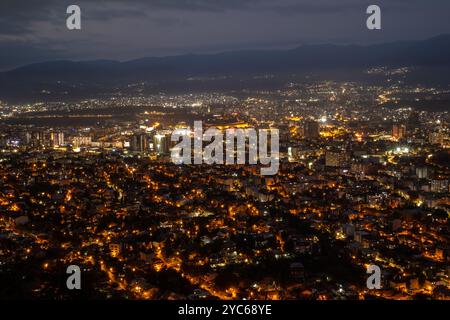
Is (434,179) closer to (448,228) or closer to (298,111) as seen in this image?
(448,228)

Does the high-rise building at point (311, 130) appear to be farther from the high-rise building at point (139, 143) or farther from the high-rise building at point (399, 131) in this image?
the high-rise building at point (139, 143)

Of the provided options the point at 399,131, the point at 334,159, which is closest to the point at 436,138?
the point at 399,131

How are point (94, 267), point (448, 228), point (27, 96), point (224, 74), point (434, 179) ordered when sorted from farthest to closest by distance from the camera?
point (224, 74) → point (27, 96) → point (434, 179) → point (448, 228) → point (94, 267)

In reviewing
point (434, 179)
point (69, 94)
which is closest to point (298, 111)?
point (69, 94)

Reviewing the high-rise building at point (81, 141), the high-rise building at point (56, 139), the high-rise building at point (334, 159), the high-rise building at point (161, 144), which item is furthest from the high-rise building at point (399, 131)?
the high-rise building at point (56, 139)

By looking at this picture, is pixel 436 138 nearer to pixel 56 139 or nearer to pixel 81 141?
pixel 81 141

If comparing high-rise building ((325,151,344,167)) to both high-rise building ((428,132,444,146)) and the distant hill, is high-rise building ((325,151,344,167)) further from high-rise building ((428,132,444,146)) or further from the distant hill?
the distant hill

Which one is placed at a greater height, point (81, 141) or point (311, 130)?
point (311, 130)
